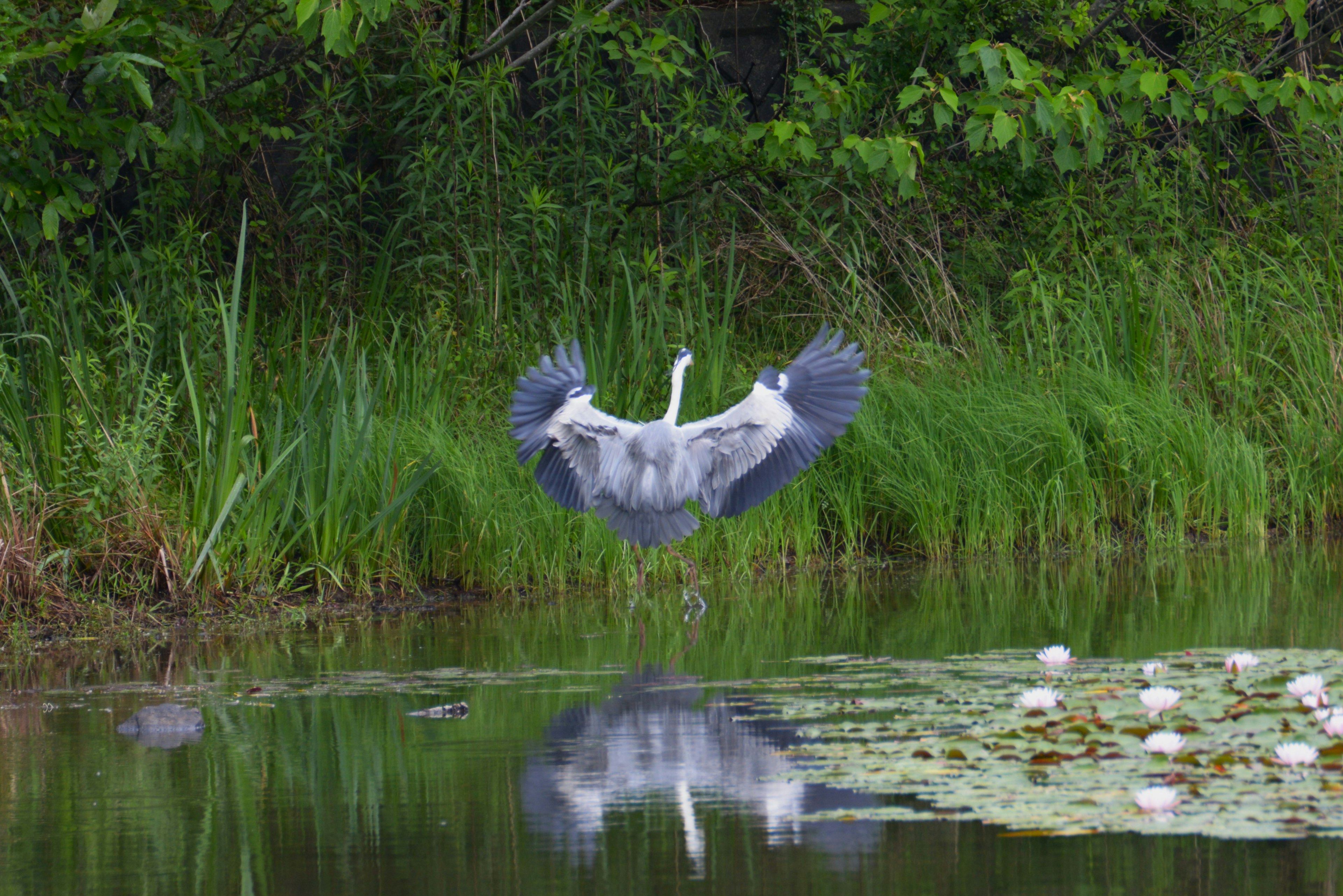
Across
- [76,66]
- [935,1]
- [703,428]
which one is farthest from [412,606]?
[935,1]

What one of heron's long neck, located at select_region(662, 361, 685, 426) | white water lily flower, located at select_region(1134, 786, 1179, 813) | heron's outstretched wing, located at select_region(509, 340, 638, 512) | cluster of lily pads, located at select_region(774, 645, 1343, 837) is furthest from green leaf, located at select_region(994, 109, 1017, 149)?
white water lily flower, located at select_region(1134, 786, 1179, 813)

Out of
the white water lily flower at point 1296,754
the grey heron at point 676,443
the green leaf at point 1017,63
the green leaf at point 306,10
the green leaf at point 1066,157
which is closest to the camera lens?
the white water lily flower at point 1296,754

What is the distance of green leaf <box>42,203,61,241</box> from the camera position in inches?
254

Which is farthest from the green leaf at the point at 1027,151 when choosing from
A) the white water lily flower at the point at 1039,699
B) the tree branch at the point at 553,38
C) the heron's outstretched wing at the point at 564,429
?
the white water lily flower at the point at 1039,699

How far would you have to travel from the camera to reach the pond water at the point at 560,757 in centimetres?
263

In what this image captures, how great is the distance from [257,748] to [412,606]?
8.68ft

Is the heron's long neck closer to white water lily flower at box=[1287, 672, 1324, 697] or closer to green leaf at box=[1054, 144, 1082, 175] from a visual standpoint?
A: green leaf at box=[1054, 144, 1082, 175]

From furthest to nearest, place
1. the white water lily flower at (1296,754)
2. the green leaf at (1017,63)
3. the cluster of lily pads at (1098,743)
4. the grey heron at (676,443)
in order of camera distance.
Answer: the green leaf at (1017,63), the grey heron at (676,443), the white water lily flower at (1296,754), the cluster of lily pads at (1098,743)

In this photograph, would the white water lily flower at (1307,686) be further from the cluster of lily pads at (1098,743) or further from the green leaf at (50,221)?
the green leaf at (50,221)

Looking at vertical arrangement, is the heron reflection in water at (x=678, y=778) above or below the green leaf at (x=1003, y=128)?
below

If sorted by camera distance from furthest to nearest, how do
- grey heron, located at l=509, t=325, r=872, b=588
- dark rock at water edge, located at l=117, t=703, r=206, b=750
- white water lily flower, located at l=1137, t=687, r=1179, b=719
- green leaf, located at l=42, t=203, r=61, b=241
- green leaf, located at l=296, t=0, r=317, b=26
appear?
green leaf, located at l=42, t=203, r=61, b=241
grey heron, located at l=509, t=325, r=872, b=588
green leaf, located at l=296, t=0, r=317, b=26
dark rock at water edge, located at l=117, t=703, r=206, b=750
white water lily flower, located at l=1137, t=687, r=1179, b=719

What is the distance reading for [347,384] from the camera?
7.46 metres

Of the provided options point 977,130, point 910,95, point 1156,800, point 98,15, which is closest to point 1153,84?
point 977,130

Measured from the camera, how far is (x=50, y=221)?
21.5ft
